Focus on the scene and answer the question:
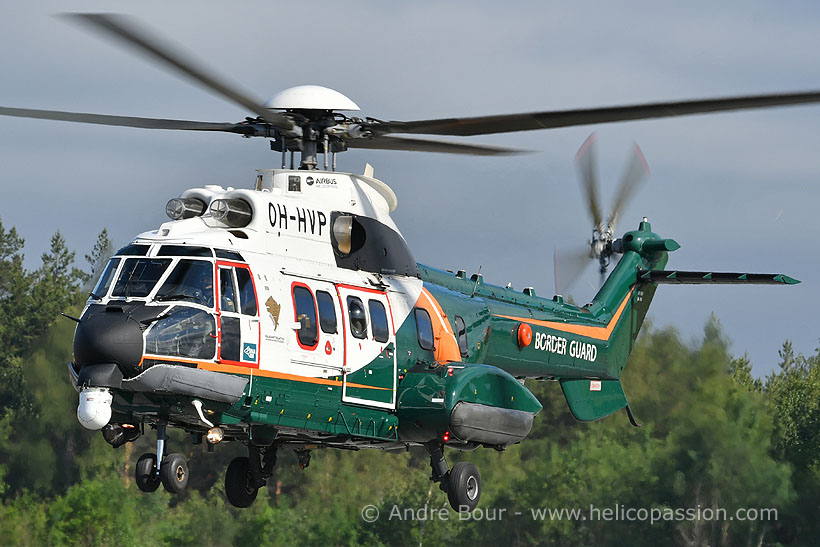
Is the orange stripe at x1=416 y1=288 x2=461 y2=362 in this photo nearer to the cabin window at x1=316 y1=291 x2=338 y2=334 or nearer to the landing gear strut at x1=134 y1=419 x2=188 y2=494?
the cabin window at x1=316 y1=291 x2=338 y2=334

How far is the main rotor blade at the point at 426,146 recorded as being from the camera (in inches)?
609

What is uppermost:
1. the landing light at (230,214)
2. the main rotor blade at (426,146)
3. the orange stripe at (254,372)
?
the main rotor blade at (426,146)

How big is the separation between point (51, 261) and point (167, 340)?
1616 inches

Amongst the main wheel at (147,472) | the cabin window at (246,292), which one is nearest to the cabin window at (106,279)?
the cabin window at (246,292)

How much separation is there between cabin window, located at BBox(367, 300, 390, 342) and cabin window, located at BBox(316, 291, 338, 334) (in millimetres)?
656

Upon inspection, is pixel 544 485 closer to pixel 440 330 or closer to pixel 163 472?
pixel 440 330

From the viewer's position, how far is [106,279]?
13.1m

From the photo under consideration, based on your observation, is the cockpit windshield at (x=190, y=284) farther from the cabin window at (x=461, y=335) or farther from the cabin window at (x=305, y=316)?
the cabin window at (x=461, y=335)

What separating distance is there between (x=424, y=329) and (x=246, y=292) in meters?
2.97

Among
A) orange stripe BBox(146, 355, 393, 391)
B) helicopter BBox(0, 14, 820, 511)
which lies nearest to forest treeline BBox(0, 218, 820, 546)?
helicopter BBox(0, 14, 820, 511)

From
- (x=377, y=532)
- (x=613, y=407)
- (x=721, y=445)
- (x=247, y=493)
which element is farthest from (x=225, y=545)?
(x=247, y=493)

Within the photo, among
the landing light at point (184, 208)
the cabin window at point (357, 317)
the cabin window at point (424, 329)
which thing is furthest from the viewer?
the cabin window at point (424, 329)

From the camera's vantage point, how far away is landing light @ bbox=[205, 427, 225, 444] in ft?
43.2

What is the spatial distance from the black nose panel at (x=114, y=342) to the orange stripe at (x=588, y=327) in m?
6.27
